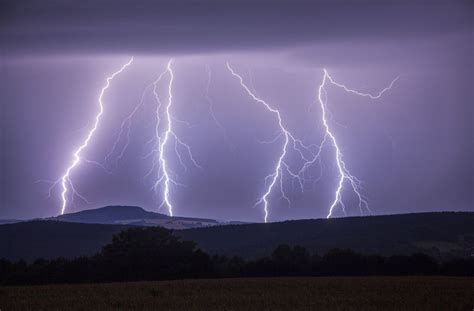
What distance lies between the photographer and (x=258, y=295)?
2680 centimetres

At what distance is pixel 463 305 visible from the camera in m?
23.6

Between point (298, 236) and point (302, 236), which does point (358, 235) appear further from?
point (298, 236)

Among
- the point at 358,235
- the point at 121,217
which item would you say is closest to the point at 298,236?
the point at 358,235

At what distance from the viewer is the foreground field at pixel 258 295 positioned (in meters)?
23.7

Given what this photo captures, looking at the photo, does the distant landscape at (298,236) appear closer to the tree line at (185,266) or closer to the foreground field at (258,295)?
the tree line at (185,266)

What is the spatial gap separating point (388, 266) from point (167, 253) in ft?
31.8

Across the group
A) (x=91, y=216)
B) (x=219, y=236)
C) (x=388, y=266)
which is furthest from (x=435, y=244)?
(x=91, y=216)

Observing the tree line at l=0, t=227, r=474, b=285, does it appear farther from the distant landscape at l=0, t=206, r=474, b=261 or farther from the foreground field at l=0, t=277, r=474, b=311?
the distant landscape at l=0, t=206, r=474, b=261

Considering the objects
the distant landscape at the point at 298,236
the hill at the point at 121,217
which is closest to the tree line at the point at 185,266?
the distant landscape at the point at 298,236

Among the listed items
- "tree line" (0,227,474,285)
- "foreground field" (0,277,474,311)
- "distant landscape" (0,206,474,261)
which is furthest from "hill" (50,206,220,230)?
"foreground field" (0,277,474,311)

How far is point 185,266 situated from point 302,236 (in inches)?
1508

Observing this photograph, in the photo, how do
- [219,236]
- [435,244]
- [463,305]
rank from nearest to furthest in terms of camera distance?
[463,305]
[435,244]
[219,236]

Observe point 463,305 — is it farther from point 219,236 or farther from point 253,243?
point 219,236

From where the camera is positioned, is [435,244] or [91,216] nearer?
[435,244]
